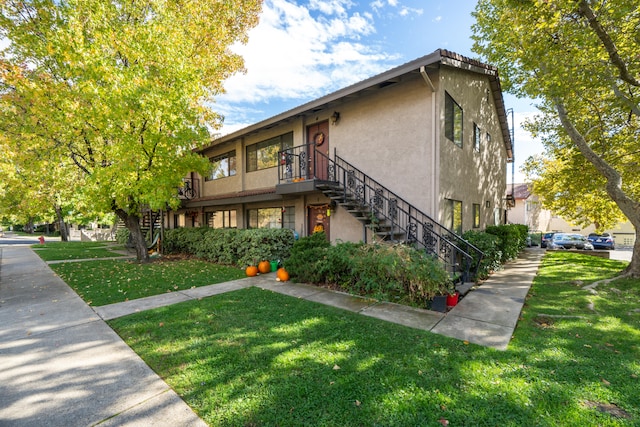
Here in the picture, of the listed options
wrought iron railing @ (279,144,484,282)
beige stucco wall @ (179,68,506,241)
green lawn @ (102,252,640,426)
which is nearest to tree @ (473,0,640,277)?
beige stucco wall @ (179,68,506,241)

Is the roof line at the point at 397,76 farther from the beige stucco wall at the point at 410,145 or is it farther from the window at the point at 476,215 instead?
the window at the point at 476,215

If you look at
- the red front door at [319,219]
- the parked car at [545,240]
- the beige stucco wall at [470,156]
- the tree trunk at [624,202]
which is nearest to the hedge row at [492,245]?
the beige stucco wall at [470,156]

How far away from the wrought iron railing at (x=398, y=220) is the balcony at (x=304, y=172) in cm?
6

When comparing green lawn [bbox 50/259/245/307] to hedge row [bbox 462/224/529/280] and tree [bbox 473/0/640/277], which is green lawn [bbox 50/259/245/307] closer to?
hedge row [bbox 462/224/529/280]

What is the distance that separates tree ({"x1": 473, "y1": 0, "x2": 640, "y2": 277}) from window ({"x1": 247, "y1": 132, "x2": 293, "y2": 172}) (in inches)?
335

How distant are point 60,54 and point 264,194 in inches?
292

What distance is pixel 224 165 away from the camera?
51.3ft

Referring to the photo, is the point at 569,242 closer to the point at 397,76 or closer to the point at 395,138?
the point at 395,138

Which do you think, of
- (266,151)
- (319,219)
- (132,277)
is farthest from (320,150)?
(132,277)

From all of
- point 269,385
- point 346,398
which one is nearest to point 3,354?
point 269,385

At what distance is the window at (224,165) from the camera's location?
49.1 feet

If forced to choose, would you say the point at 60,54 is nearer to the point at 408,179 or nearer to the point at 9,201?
the point at 408,179

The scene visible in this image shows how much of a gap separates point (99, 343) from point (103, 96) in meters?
7.40

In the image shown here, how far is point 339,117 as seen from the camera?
10031mm
